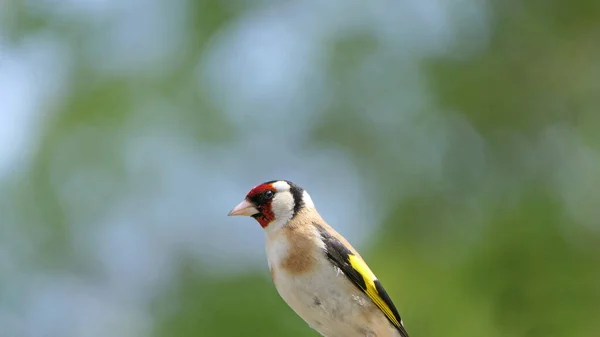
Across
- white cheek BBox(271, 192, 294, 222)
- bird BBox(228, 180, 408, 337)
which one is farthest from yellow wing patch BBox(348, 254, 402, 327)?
white cheek BBox(271, 192, 294, 222)

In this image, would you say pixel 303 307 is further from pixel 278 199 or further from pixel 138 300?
pixel 138 300

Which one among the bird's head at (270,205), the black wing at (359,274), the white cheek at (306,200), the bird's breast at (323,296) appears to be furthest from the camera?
the white cheek at (306,200)

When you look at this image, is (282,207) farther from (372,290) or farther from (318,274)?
(372,290)

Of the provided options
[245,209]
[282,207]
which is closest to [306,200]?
[282,207]

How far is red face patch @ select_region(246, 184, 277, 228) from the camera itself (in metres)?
2.97

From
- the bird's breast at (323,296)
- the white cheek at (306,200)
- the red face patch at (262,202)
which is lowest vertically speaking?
the bird's breast at (323,296)

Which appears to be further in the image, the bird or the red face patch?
the red face patch

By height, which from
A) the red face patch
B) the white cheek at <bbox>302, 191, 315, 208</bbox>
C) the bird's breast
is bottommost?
the bird's breast

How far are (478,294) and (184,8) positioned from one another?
164 inches

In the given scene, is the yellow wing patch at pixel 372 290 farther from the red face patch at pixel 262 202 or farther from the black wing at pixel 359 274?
the red face patch at pixel 262 202

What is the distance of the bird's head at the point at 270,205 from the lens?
296 centimetres

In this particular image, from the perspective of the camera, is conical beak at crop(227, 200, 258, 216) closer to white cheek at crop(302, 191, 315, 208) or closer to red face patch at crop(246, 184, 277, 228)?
red face patch at crop(246, 184, 277, 228)

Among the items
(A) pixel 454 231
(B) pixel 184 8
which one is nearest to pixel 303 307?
(A) pixel 454 231

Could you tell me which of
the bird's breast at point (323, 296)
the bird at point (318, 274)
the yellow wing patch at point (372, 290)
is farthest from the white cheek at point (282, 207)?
the yellow wing patch at point (372, 290)
